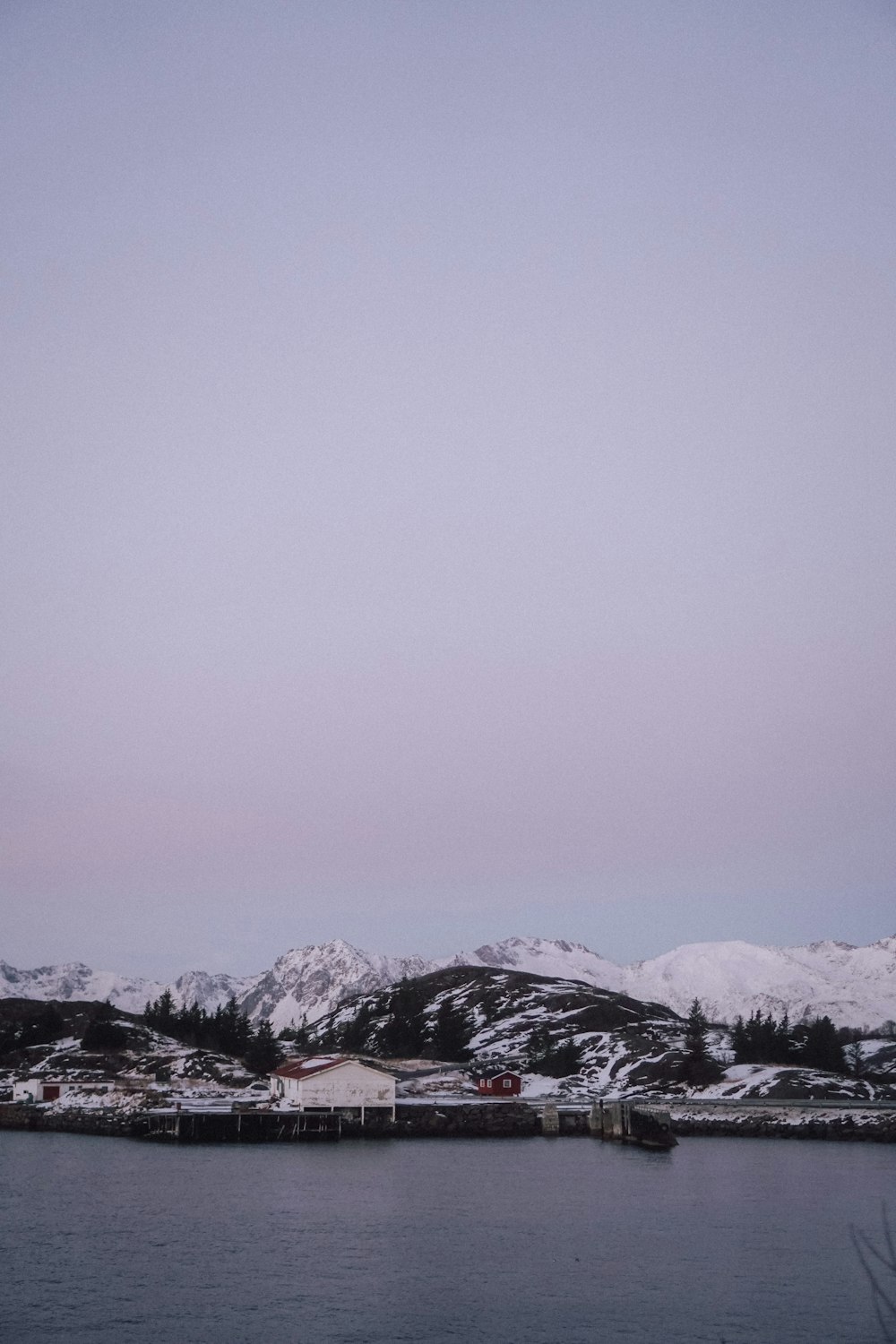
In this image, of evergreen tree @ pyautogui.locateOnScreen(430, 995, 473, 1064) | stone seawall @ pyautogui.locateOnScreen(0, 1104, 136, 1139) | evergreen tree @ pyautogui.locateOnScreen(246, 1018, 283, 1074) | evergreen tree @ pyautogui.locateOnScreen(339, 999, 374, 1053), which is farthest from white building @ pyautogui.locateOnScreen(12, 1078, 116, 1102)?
evergreen tree @ pyautogui.locateOnScreen(339, 999, 374, 1053)

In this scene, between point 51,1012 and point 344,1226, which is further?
point 51,1012

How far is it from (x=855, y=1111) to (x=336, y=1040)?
95.7 metres

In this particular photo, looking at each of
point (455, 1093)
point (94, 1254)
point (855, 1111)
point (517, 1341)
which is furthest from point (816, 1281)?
point (455, 1093)

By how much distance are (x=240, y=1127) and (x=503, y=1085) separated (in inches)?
1397

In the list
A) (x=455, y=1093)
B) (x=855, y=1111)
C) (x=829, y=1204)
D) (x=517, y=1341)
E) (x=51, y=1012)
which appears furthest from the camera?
(x=51, y=1012)

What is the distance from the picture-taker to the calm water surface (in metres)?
40.7

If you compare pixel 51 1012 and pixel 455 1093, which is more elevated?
pixel 51 1012

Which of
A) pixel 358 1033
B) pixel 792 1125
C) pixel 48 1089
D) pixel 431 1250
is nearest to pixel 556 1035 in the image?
pixel 358 1033

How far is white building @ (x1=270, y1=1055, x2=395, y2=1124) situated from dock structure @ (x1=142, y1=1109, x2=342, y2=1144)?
2.15m

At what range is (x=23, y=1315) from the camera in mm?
40594

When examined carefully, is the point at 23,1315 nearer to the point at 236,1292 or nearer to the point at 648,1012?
the point at 236,1292

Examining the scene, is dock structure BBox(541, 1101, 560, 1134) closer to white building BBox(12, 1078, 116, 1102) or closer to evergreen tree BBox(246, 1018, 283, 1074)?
evergreen tree BBox(246, 1018, 283, 1074)

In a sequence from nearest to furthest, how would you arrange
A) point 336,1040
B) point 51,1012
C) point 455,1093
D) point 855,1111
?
point 855,1111 → point 455,1093 → point 51,1012 → point 336,1040

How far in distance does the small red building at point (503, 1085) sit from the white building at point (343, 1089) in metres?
20.4
